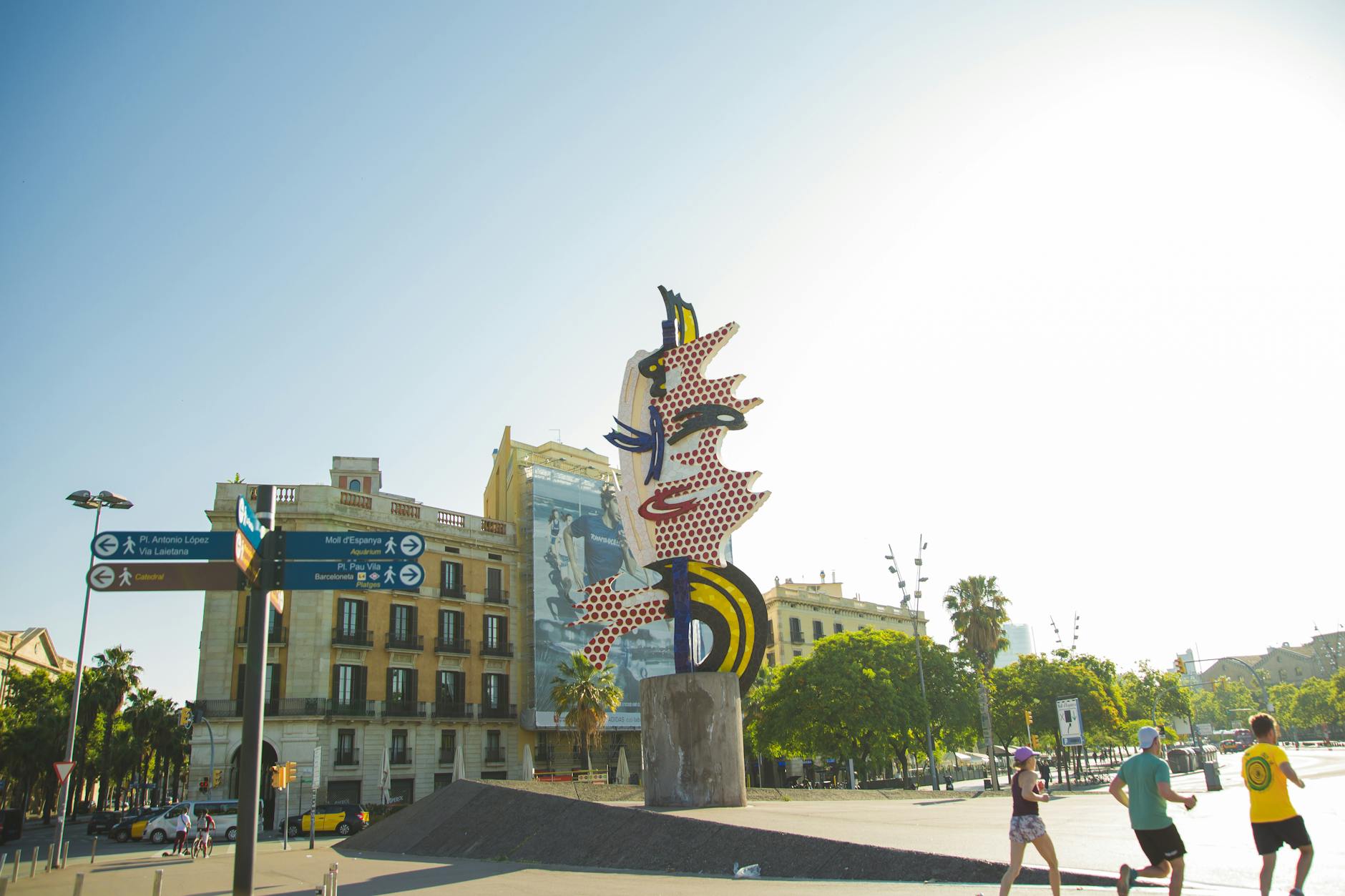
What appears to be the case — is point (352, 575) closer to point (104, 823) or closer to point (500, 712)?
point (104, 823)

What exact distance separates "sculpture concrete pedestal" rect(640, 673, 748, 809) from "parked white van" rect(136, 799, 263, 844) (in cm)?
1996

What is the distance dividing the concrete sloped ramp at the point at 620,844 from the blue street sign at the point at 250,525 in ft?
24.0

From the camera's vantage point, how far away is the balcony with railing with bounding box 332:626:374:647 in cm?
3978

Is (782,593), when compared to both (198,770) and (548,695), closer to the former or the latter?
(548,695)

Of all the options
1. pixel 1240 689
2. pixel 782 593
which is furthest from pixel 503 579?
pixel 1240 689

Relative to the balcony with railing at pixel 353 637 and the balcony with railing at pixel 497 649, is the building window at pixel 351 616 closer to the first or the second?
the balcony with railing at pixel 353 637

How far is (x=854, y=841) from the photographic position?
10.8 meters

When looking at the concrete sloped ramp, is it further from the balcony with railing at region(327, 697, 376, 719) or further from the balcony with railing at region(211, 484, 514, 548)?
the balcony with railing at region(211, 484, 514, 548)

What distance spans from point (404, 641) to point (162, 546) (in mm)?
35334

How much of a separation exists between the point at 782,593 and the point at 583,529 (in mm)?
21768

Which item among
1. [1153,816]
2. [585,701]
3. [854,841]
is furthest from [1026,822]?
[585,701]

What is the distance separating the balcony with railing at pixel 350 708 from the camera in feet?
127

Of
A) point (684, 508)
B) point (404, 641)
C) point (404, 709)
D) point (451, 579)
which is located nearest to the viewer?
point (684, 508)

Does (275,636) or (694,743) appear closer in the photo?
(694,743)
